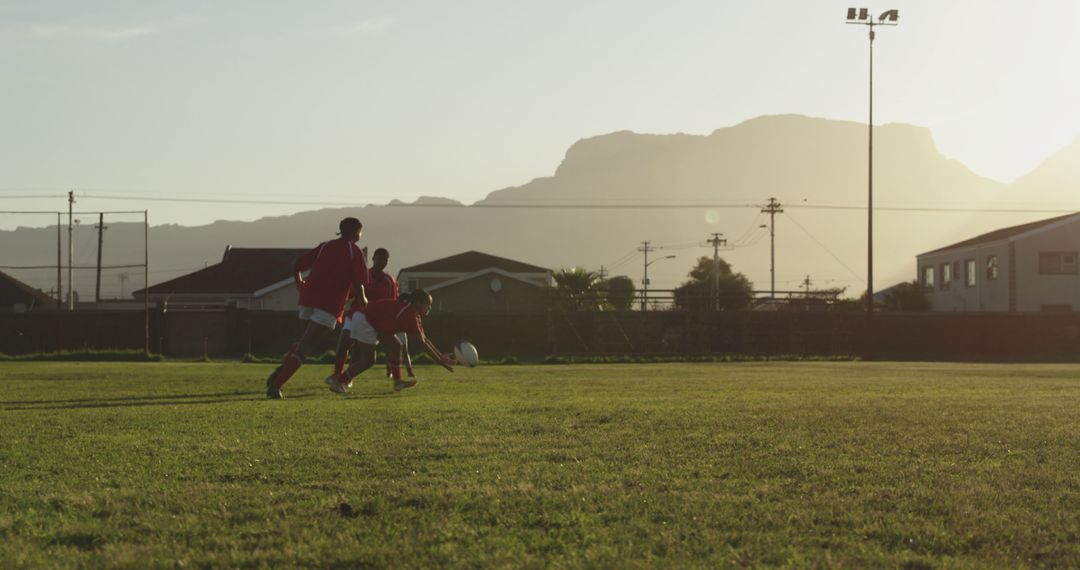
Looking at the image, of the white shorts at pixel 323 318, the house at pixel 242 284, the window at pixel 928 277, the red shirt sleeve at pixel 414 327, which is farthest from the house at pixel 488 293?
the white shorts at pixel 323 318

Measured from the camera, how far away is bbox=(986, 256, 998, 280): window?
6031 cm

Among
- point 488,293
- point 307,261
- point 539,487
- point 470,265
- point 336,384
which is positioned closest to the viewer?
point 539,487

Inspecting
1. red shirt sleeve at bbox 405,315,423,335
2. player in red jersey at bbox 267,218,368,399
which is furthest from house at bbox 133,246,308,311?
player in red jersey at bbox 267,218,368,399

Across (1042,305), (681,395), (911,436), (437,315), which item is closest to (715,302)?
(437,315)

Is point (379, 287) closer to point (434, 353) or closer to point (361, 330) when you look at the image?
point (361, 330)

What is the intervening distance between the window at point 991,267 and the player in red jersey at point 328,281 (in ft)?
182

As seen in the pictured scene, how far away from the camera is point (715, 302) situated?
52.7 m

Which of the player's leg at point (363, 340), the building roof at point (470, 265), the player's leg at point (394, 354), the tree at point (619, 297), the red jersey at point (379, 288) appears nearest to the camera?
the player's leg at point (363, 340)

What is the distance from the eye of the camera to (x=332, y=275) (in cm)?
1159

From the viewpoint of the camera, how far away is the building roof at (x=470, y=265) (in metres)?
69.9

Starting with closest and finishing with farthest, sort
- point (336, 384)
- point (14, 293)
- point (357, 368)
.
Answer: point (336, 384) < point (357, 368) < point (14, 293)

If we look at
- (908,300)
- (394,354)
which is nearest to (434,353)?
(394,354)

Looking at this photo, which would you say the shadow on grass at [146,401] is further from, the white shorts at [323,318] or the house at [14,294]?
the house at [14,294]

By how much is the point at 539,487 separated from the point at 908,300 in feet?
230
